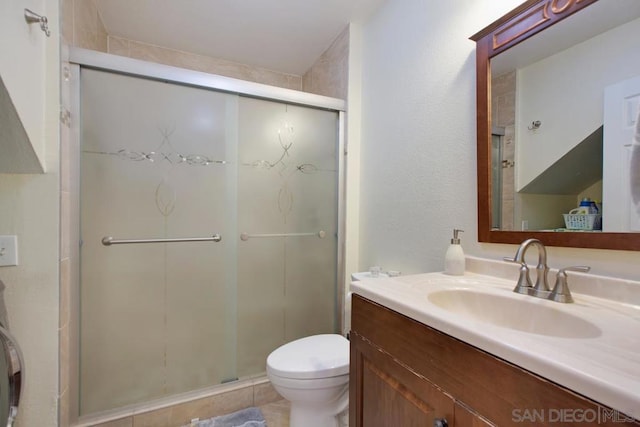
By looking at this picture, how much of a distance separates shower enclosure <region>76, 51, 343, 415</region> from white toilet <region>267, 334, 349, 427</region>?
0.54 metres

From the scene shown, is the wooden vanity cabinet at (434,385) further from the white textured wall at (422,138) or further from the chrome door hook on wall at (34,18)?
the chrome door hook on wall at (34,18)

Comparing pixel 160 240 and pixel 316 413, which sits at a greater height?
pixel 160 240

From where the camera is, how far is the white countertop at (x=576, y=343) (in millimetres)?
372

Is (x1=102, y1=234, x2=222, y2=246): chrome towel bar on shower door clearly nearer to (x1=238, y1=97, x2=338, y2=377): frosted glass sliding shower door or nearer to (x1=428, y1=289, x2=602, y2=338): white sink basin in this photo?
(x1=238, y1=97, x2=338, y2=377): frosted glass sliding shower door

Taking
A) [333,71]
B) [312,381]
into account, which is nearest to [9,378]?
[312,381]

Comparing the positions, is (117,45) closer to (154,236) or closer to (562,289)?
(154,236)

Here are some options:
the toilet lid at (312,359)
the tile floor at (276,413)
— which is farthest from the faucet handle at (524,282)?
the tile floor at (276,413)

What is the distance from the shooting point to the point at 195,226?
1.57 metres

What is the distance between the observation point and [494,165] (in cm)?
101

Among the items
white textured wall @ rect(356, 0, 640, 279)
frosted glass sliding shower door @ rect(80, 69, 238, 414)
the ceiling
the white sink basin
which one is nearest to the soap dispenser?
white textured wall @ rect(356, 0, 640, 279)

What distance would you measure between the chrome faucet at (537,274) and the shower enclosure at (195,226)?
119cm

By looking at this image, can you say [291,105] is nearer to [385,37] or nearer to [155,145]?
[385,37]

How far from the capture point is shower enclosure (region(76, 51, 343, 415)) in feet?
4.51

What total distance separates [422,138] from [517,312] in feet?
2.73
